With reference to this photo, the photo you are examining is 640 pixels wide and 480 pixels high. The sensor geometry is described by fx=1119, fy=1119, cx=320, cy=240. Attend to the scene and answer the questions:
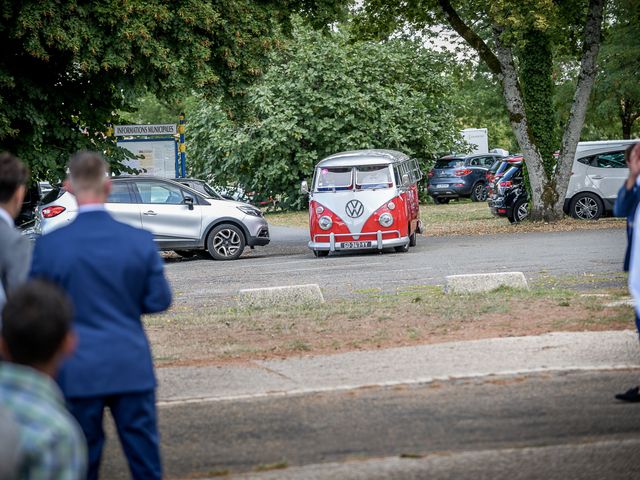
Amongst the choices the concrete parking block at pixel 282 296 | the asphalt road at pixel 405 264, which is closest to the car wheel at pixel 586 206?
the asphalt road at pixel 405 264

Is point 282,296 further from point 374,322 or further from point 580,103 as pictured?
point 580,103

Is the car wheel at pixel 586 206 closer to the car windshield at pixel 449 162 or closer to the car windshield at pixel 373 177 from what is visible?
the car windshield at pixel 373 177

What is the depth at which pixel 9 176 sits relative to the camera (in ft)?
17.5

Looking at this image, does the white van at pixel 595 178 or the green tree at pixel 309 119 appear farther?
the green tree at pixel 309 119

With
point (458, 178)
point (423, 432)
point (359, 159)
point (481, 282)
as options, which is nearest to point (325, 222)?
point (359, 159)

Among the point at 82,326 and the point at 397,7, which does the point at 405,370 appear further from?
the point at 397,7

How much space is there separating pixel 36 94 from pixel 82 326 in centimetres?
1856

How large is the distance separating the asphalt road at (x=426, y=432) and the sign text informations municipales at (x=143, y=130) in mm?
18275

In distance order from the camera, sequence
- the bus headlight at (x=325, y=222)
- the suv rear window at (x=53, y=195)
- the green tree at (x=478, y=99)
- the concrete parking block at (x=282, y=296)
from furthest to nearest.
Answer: the green tree at (x=478, y=99) → the bus headlight at (x=325, y=222) → the suv rear window at (x=53, y=195) → the concrete parking block at (x=282, y=296)

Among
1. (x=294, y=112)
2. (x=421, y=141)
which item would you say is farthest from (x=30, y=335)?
(x=421, y=141)

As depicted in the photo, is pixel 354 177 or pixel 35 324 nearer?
pixel 35 324

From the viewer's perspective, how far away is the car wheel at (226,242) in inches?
893

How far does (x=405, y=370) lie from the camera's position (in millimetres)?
9109

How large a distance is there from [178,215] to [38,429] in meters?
19.8
